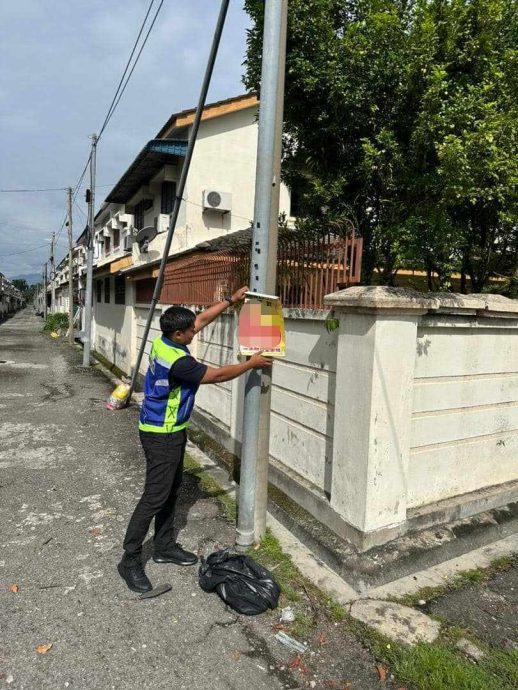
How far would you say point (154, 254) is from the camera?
10.9 meters

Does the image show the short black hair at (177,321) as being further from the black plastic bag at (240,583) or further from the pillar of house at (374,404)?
the black plastic bag at (240,583)

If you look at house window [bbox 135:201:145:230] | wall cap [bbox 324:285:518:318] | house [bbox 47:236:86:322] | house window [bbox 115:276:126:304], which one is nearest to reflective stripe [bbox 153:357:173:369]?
wall cap [bbox 324:285:518:318]

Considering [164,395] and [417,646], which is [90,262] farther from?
[417,646]

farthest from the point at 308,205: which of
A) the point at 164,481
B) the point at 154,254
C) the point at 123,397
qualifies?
the point at 154,254

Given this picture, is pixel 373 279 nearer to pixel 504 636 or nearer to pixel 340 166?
pixel 340 166

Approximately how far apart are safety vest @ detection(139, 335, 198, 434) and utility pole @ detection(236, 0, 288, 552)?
0.47 meters

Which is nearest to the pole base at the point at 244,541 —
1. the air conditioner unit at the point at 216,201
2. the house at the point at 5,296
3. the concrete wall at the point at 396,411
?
the concrete wall at the point at 396,411

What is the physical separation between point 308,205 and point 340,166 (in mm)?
426

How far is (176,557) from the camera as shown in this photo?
128 inches

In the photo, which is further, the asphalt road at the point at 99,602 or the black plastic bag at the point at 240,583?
the black plastic bag at the point at 240,583

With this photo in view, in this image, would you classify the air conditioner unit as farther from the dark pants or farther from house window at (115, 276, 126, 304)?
the dark pants

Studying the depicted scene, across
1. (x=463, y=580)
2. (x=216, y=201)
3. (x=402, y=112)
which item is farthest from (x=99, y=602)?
(x=216, y=201)

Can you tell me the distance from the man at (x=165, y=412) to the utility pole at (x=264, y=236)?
0.44 m

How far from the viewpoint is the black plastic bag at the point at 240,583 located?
274 cm
